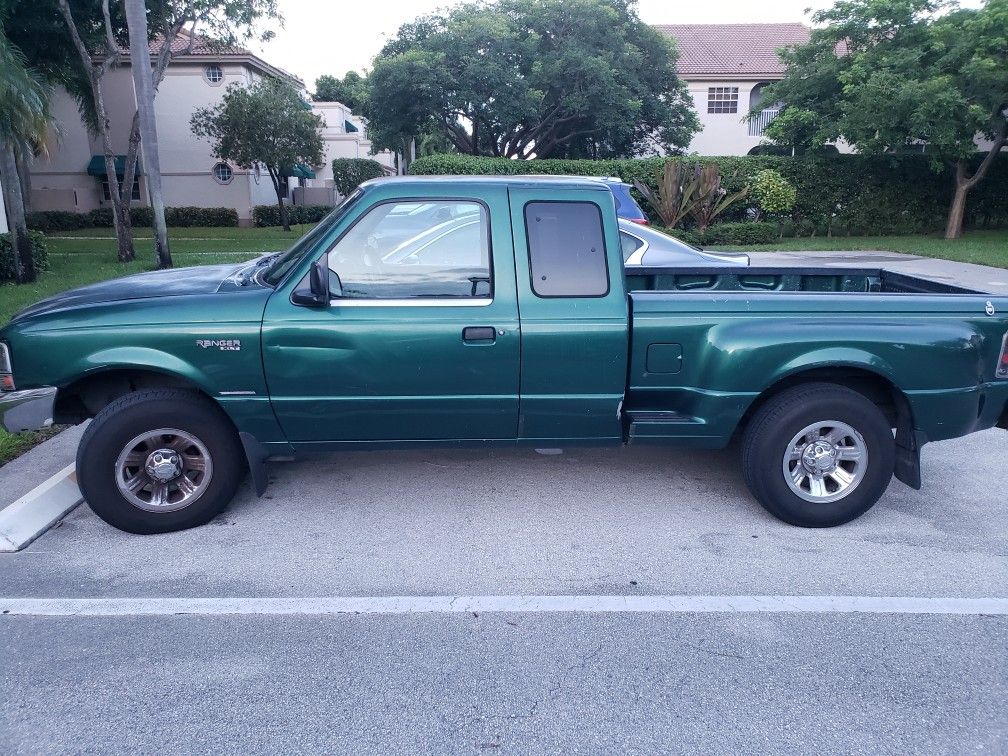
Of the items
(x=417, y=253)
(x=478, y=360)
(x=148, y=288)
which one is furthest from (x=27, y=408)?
(x=478, y=360)

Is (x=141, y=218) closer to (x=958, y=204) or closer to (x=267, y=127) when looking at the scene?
(x=267, y=127)

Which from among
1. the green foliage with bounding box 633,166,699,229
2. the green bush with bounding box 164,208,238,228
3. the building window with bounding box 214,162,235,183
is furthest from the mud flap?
the building window with bounding box 214,162,235,183

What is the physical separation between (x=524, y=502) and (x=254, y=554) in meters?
1.65

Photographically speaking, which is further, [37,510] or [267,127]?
[267,127]

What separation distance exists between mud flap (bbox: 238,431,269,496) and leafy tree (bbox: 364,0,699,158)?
80.4 feet

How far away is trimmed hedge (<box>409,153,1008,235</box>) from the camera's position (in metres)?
23.9

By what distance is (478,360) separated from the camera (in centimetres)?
443

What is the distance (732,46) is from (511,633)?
4364cm

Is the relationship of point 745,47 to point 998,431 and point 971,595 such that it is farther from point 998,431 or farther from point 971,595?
point 971,595

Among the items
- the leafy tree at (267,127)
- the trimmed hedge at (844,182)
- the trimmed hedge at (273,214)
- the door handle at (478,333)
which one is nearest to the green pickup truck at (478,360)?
the door handle at (478,333)

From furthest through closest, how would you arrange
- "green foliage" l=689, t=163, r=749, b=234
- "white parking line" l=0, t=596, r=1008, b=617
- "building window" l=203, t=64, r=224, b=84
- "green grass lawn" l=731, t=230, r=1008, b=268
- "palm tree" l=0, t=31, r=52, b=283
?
1. "building window" l=203, t=64, r=224, b=84
2. "green foliage" l=689, t=163, r=749, b=234
3. "green grass lawn" l=731, t=230, r=1008, b=268
4. "palm tree" l=0, t=31, r=52, b=283
5. "white parking line" l=0, t=596, r=1008, b=617

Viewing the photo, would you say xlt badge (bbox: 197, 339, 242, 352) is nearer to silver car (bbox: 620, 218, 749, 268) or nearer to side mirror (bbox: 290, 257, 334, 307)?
side mirror (bbox: 290, 257, 334, 307)

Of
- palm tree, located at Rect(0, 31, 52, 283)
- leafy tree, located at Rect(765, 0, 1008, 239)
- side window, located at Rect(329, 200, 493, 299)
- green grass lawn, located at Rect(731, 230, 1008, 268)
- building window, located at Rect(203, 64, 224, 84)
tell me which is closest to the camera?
side window, located at Rect(329, 200, 493, 299)

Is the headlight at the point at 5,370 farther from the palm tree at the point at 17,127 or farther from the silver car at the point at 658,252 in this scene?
the palm tree at the point at 17,127
